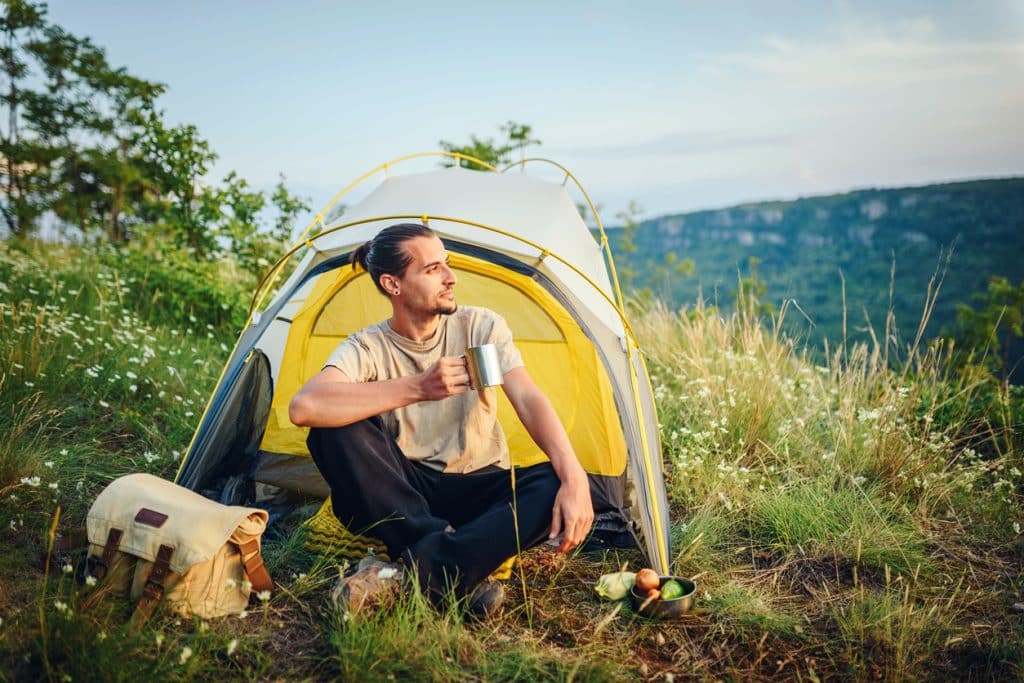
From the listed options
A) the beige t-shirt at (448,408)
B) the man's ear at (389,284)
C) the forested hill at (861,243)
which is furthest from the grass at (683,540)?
the forested hill at (861,243)

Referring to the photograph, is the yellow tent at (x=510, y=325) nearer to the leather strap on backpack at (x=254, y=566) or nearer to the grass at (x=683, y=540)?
the grass at (x=683, y=540)

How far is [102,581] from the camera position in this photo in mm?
2141

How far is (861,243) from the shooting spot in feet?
127

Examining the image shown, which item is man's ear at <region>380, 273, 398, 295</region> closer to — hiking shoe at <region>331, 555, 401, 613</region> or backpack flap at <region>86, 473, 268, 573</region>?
backpack flap at <region>86, 473, 268, 573</region>

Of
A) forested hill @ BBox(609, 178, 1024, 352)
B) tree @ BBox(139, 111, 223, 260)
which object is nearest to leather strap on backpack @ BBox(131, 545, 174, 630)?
tree @ BBox(139, 111, 223, 260)

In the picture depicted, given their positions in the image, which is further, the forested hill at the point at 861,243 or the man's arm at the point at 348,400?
the forested hill at the point at 861,243

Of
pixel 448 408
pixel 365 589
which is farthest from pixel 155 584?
pixel 448 408

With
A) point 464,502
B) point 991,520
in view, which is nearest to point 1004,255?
point 991,520

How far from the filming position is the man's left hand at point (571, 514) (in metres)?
2.29

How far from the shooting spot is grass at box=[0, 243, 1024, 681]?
80.6 inches

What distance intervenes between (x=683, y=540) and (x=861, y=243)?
40861 mm

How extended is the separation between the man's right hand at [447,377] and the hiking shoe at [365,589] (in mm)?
604

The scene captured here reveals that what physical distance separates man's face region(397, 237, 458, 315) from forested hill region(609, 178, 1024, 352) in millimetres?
17250

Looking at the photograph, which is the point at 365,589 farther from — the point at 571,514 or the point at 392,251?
the point at 392,251
